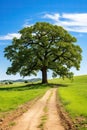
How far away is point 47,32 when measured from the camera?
294 feet

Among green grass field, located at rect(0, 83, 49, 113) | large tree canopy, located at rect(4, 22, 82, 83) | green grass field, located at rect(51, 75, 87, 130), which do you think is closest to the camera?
green grass field, located at rect(51, 75, 87, 130)

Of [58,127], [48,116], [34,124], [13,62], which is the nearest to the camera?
[58,127]

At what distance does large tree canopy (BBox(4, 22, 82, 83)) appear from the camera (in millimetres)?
87569

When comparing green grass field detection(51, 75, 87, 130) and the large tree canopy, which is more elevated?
the large tree canopy

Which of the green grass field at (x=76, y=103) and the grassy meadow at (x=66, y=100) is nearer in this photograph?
the green grass field at (x=76, y=103)

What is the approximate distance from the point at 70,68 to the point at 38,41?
11.6 meters

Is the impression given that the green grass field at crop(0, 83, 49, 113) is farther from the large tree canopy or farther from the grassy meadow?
the large tree canopy

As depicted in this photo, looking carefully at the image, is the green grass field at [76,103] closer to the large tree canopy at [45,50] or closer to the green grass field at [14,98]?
the green grass field at [14,98]

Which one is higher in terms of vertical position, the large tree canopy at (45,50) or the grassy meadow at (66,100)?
the large tree canopy at (45,50)

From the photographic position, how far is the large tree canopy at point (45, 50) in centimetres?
8757

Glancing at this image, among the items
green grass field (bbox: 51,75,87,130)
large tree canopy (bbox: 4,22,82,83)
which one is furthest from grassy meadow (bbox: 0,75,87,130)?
large tree canopy (bbox: 4,22,82,83)

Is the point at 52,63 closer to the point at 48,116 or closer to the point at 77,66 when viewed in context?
the point at 77,66

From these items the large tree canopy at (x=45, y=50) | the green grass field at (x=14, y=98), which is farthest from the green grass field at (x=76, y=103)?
the large tree canopy at (x=45, y=50)

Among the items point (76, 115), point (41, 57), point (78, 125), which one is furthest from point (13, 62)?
point (78, 125)
